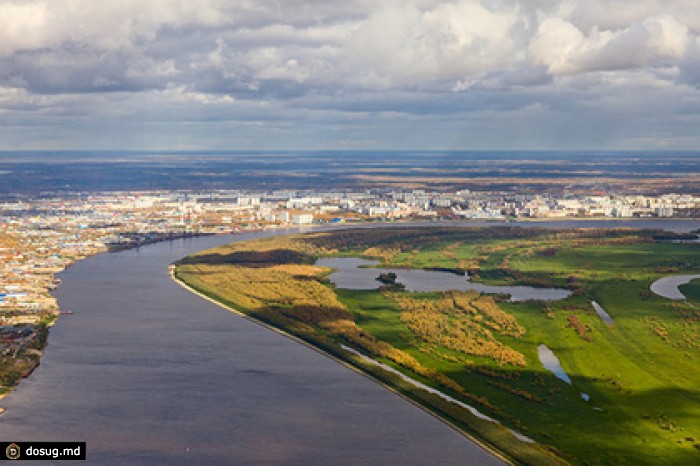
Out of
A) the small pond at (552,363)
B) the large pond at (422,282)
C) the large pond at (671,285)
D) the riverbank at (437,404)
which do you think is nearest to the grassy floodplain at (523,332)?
the riverbank at (437,404)

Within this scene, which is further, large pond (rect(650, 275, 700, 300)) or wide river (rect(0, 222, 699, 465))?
large pond (rect(650, 275, 700, 300))

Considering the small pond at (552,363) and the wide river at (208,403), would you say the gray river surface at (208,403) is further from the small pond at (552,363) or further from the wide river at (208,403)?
the small pond at (552,363)

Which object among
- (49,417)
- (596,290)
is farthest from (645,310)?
(49,417)

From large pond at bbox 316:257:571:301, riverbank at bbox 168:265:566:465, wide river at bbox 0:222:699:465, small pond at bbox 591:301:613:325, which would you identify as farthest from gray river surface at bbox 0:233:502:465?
small pond at bbox 591:301:613:325

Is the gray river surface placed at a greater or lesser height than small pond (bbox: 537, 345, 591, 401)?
lesser

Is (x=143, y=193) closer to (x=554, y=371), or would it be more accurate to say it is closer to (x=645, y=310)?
(x=645, y=310)

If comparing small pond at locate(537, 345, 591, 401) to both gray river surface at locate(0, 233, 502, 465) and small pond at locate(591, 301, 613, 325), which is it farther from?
gray river surface at locate(0, 233, 502, 465)

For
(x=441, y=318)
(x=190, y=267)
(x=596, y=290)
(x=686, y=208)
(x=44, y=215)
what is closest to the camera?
(x=441, y=318)
